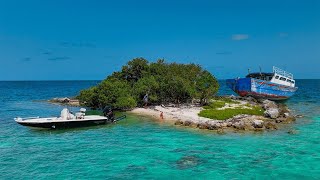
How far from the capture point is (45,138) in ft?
102

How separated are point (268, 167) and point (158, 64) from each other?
128 feet

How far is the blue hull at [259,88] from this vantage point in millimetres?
67625

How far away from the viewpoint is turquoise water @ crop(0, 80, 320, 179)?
21.1m

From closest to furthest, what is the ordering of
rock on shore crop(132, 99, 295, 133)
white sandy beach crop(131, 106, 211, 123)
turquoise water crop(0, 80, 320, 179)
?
1. turquoise water crop(0, 80, 320, 179)
2. rock on shore crop(132, 99, 295, 133)
3. white sandy beach crop(131, 106, 211, 123)

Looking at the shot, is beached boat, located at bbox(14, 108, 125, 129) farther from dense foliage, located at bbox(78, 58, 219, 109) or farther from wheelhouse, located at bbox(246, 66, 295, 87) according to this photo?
wheelhouse, located at bbox(246, 66, 295, 87)

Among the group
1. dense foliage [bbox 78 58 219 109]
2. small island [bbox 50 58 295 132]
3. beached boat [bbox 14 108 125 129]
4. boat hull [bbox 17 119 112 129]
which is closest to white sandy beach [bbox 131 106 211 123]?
small island [bbox 50 58 295 132]

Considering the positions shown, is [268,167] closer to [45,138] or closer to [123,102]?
[45,138]

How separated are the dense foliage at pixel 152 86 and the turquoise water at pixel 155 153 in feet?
43.0

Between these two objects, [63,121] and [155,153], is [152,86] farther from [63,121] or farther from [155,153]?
[155,153]

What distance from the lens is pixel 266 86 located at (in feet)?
226

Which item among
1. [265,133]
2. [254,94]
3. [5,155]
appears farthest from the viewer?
[254,94]

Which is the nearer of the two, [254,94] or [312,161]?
[312,161]

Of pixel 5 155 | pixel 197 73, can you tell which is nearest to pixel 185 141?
pixel 5 155

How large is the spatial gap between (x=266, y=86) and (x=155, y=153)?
4932 cm
